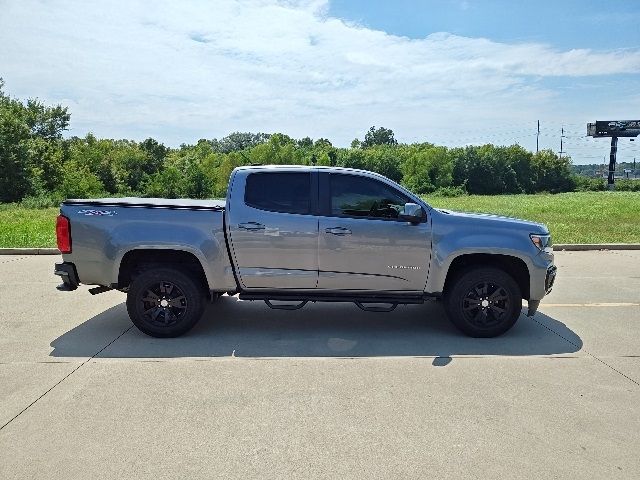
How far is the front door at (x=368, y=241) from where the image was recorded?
5.12m

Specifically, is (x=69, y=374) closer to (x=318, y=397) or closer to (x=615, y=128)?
(x=318, y=397)

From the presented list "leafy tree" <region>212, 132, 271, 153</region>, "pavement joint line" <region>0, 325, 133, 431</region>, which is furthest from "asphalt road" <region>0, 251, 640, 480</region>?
"leafy tree" <region>212, 132, 271, 153</region>

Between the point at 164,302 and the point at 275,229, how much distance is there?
147 cm

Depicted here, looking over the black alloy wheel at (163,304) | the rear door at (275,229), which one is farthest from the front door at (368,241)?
the black alloy wheel at (163,304)

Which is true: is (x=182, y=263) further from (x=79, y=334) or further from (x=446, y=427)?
(x=446, y=427)

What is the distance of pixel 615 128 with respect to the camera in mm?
95500

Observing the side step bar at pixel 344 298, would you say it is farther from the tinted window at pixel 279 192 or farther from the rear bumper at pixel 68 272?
the rear bumper at pixel 68 272

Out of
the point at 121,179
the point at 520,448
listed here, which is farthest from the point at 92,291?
the point at 121,179

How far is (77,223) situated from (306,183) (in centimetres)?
252

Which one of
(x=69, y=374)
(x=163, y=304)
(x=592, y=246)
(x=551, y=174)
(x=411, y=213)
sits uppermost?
(x=551, y=174)

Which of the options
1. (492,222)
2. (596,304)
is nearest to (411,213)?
Answer: (492,222)

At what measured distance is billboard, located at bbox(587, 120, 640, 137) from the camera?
93.9 m

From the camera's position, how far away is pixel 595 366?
4.48 metres

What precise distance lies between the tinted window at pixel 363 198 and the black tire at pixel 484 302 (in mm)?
1098
